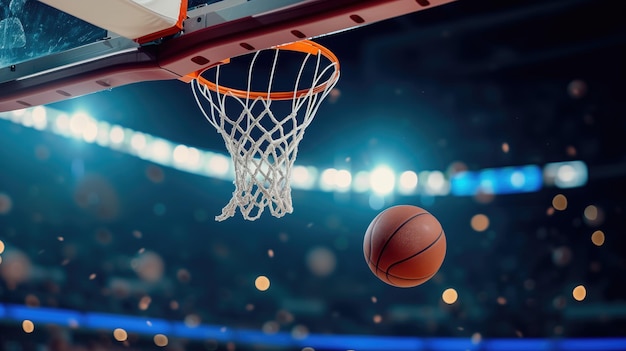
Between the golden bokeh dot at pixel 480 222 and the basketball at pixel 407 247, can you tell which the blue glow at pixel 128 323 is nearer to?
the golden bokeh dot at pixel 480 222

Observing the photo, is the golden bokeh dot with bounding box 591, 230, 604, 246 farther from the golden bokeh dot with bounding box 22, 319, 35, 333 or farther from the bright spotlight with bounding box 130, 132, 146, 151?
the golden bokeh dot with bounding box 22, 319, 35, 333

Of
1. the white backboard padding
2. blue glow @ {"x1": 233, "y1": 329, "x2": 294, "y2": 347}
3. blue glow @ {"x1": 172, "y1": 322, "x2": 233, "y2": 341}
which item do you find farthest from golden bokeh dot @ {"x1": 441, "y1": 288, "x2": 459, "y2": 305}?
the white backboard padding

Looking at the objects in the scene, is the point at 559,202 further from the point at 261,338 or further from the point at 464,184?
the point at 261,338

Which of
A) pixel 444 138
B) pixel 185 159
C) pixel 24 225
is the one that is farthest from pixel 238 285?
pixel 444 138

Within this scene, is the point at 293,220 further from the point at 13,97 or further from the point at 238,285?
the point at 13,97

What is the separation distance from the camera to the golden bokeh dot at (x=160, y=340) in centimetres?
527

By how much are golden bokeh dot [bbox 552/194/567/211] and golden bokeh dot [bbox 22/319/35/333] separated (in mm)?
3948

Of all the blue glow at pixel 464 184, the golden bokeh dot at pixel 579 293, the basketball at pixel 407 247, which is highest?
the blue glow at pixel 464 184

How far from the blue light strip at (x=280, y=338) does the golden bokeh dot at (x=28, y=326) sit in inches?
1.0

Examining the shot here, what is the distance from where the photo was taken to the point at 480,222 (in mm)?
5129

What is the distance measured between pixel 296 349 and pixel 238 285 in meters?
0.69

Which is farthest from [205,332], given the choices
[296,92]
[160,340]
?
[296,92]

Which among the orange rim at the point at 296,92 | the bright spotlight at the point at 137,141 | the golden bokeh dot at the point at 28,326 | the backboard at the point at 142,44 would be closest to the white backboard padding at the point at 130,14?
the backboard at the point at 142,44

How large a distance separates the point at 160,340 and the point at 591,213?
3.42m
